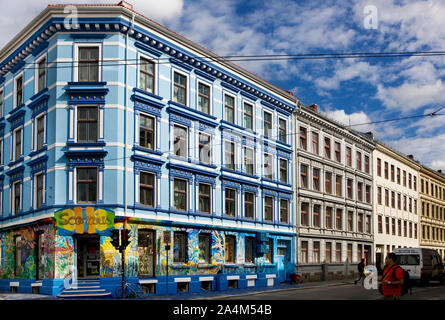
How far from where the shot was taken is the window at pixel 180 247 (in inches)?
1142

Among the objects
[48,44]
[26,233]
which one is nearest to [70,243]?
[26,233]

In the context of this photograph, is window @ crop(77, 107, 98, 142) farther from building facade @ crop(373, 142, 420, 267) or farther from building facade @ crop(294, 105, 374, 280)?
building facade @ crop(373, 142, 420, 267)

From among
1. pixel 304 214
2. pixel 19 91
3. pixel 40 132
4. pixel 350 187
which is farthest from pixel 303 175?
pixel 19 91

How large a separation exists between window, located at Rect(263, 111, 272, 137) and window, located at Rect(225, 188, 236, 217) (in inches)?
226

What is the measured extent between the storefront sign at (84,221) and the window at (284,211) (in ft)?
53.1

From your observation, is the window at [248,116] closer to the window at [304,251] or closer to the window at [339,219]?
the window at [304,251]

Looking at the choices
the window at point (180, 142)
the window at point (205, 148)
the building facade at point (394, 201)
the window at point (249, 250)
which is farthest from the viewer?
the building facade at point (394, 201)

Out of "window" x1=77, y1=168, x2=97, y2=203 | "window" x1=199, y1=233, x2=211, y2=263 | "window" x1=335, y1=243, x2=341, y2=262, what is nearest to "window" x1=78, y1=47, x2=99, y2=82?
"window" x1=77, y1=168, x2=97, y2=203

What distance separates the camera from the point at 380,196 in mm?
53750

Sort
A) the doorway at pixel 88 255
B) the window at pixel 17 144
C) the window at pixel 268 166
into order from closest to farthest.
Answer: the doorway at pixel 88 255, the window at pixel 17 144, the window at pixel 268 166

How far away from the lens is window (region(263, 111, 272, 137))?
123 ft

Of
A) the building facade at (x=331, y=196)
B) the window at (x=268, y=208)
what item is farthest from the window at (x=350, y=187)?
the window at (x=268, y=208)

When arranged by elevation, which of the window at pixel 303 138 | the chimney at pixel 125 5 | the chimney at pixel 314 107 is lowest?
the window at pixel 303 138

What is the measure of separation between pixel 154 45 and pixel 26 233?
12.0 m
